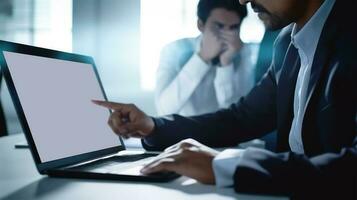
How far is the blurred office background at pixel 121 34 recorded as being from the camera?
2537 millimetres

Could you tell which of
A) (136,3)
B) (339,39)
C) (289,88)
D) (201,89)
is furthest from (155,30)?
(339,39)

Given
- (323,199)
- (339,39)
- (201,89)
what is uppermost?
(339,39)

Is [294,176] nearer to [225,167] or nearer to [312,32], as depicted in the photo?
[225,167]

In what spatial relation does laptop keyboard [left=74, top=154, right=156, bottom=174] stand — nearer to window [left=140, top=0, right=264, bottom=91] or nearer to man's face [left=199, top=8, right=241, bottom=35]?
window [left=140, top=0, right=264, bottom=91]

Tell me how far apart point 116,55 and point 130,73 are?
13 cm

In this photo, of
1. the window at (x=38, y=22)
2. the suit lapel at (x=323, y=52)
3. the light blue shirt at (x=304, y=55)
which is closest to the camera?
the suit lapel at (x=323, y=52)

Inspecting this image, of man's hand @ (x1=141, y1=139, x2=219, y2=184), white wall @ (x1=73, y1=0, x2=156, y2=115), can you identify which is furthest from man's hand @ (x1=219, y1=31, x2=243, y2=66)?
man's hand @ (x1=141, y1=139, x2=219, y2=184)

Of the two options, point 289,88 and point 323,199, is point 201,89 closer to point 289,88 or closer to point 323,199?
point 289,88

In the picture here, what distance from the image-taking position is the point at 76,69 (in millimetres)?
1029

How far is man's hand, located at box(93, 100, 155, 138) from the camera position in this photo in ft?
3.58

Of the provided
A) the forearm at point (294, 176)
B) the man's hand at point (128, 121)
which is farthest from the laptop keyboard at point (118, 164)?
the forearm at point (294, 176)

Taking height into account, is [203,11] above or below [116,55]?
above

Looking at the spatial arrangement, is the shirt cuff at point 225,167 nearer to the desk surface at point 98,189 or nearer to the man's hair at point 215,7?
the desk surface at point 98,189

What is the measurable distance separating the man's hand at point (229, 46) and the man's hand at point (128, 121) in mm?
1483
